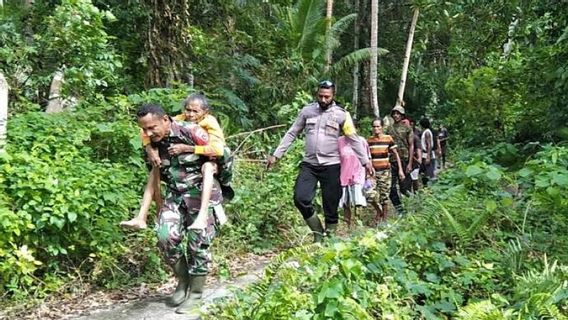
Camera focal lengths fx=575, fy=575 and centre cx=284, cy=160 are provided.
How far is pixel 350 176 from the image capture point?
6086mm

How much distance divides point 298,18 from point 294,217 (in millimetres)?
10100

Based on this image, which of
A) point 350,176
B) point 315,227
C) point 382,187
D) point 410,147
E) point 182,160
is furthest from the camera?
point 410,147

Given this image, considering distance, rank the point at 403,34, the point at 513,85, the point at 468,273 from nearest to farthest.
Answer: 1. the point at 468,273
2. the point at 513,85
3. the point at 403,34

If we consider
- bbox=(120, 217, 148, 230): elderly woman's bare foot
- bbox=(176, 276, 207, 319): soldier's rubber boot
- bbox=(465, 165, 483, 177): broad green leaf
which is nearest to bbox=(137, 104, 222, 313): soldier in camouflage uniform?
bbox=(176, 276, 207, 319): soldier's rubber boot

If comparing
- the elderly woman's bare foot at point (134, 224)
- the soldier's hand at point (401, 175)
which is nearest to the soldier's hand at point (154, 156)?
the elderly woman's bare foot at point (134, 224)

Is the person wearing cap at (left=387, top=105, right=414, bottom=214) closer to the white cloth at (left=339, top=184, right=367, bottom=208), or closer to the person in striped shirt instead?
the person in striped shirt

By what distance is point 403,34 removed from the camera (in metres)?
A: 23.8

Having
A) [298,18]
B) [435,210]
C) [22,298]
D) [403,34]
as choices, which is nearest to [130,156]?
[22,298]

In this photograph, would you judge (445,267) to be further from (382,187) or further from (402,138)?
(402,138)

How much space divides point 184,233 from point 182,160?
540 mm

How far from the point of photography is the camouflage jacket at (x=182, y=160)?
413cm

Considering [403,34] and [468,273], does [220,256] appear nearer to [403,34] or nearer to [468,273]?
[468,273]

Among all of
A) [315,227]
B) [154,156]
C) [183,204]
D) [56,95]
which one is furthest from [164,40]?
[183,204]

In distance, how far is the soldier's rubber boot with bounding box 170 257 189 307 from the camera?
4297 millimetres
